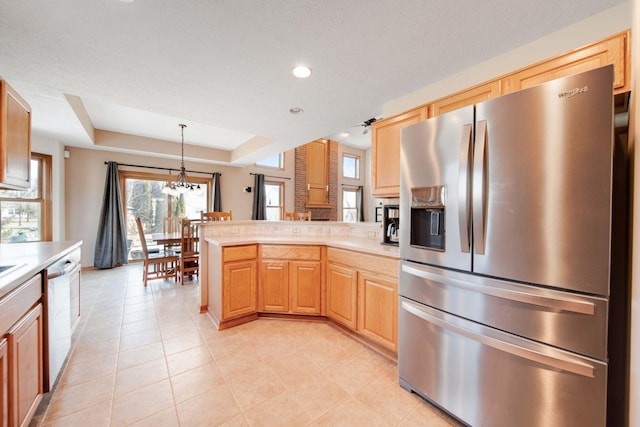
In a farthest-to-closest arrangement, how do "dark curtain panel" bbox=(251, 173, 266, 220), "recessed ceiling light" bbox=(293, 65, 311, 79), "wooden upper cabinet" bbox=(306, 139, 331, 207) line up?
"wooden upper cabinet" bbox=(306, 139, 331, 207)
"dark curtain panel" bbox=(251, 173, 266, 220)
"recessed ceiling light" bbox=(293, 65, 311, 79)

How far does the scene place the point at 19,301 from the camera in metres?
1.26

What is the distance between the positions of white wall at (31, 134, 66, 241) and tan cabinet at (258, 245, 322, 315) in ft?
14.1

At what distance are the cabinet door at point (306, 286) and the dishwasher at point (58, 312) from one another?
1814 millimetres

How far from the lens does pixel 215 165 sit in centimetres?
634

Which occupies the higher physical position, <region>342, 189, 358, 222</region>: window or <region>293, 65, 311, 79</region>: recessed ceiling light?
<region>293, 65, 311, 79</region>: recessed ceiling light

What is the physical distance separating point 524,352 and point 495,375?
0.21 meters

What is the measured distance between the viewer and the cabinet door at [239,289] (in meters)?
2.57

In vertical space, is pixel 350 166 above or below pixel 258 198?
above

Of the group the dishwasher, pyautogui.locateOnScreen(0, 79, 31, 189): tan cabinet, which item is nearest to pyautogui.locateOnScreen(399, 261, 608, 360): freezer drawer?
the dishwasher

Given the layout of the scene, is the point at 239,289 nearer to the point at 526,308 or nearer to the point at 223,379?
the point at 223,379

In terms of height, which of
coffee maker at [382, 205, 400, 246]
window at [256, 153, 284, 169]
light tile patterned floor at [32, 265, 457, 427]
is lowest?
light tile patterned floor at [32, 265, 457, 427]

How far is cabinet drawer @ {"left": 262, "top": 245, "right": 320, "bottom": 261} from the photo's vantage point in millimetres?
2672

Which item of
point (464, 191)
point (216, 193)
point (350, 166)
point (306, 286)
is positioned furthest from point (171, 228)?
point (350, 166)

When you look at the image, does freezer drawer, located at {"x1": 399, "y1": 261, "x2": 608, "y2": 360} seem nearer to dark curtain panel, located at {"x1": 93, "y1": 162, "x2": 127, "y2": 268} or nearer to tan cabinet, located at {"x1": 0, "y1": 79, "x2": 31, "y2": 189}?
tan cabinet, located at {"x1": 0, "y1": 79, "x2": 31, "y2": 189}
